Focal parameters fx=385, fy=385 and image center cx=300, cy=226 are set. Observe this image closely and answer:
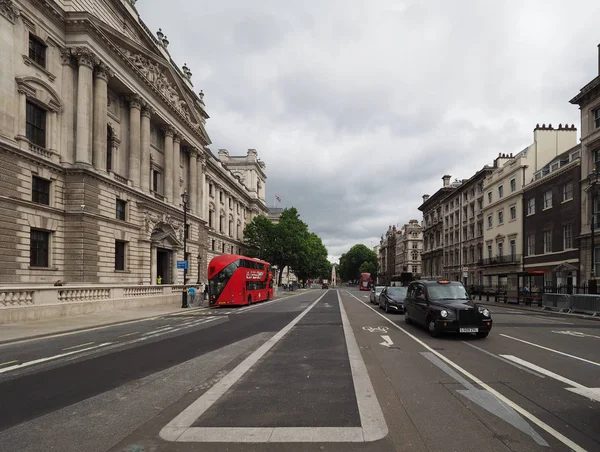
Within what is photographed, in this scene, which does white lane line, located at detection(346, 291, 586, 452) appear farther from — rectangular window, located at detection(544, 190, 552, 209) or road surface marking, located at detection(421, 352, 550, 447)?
rectangular window, located at detection(544, 190, 552, 209)

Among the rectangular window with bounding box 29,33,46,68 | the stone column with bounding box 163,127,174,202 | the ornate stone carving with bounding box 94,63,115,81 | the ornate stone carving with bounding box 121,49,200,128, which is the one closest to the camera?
the rectangular window with bounding box 29,33,46,68

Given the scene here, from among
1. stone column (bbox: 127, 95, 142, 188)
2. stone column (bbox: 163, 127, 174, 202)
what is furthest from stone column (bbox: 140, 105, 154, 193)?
stone column (bbox: 163, 127, 174, 202)

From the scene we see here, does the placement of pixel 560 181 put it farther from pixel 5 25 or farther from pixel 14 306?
pixel 5 25

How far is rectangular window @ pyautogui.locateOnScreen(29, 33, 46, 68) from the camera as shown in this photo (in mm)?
23830

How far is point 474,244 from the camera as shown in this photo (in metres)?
52.9

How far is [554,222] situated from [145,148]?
37307 millimetres

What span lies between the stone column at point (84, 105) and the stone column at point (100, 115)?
18.5 inches

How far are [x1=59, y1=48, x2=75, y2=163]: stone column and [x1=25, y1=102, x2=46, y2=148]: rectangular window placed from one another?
1.12 metres

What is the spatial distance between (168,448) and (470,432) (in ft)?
10.7

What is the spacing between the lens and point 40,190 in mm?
24047

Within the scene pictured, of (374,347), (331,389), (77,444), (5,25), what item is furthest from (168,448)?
(5,25)

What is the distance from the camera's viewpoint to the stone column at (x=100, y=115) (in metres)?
27.4

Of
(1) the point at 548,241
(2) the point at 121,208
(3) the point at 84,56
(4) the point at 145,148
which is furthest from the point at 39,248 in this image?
(1) the point at 548,241

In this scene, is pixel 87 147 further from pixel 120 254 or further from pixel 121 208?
pixel 120 254
